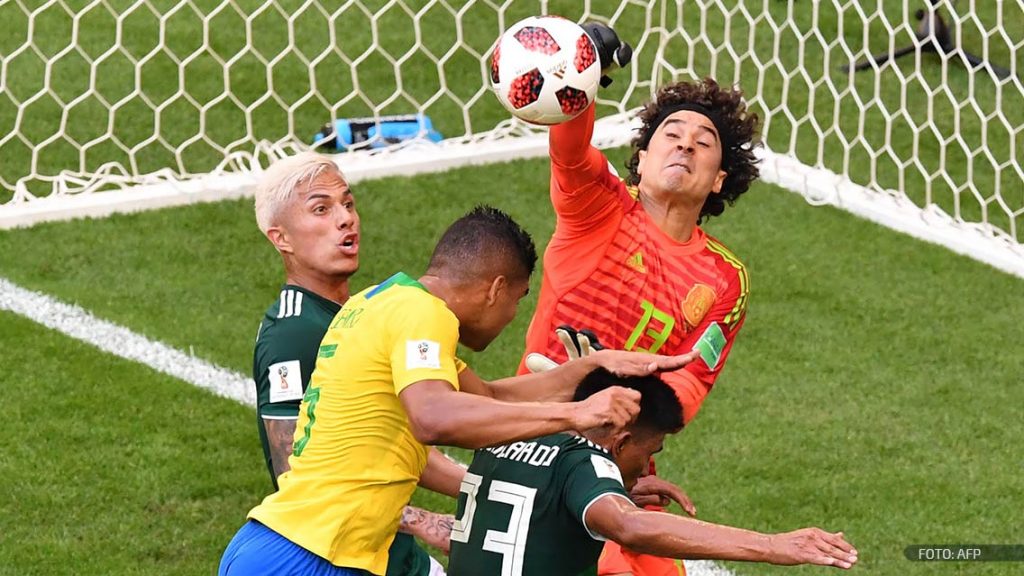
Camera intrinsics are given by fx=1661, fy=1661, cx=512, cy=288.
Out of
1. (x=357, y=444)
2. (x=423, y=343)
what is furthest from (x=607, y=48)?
(x=357, y=444)

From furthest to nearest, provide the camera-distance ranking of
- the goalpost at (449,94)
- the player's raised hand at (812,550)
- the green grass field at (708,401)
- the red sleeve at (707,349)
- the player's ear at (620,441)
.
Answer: the goalpost at (449,94)
the green grass field at (708,401)
the red sleeve at (707,349)
the player's ear at (620,441)
the player's raised hand at (812,550)

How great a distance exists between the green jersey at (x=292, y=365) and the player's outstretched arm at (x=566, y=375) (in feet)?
1.66

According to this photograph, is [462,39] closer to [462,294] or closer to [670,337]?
[670,337]

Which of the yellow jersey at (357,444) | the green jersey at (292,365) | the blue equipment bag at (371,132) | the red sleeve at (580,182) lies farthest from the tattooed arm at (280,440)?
the blue equipment bag at (371,132)

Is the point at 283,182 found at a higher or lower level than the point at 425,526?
higher

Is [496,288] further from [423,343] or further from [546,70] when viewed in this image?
[546,70]

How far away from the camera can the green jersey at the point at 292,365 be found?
499 cm

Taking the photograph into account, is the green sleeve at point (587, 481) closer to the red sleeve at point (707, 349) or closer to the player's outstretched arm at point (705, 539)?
the player's outstretched arm at point (705, 539)

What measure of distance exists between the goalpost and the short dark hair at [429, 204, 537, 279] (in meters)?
5.34

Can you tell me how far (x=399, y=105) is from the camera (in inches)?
437

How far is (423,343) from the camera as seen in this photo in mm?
4309

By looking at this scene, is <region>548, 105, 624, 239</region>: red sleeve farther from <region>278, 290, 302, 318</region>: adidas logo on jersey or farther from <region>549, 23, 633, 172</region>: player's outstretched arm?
<region>278, 290, 302, 318</region>: adidas logo on jersey

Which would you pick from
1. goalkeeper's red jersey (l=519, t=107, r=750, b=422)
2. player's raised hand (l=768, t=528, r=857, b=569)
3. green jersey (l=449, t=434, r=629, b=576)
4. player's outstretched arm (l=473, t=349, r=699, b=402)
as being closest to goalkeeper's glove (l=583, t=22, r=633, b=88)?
goalkeeper's red jersey (l=519, t=107, r=750, b=422)

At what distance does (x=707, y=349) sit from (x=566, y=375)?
866 mm
